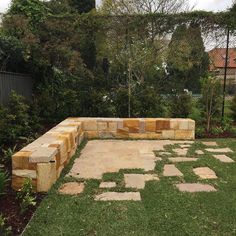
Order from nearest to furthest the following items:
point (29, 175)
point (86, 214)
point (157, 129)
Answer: point (86, 214) < point (29, 175) < point (157, 129)

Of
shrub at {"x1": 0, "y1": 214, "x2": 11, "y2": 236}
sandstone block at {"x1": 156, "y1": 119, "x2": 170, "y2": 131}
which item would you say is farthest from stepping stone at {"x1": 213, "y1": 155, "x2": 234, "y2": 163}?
shrub at {"x1": 0, "y1": 214, "x2": 11, "y2": 236}

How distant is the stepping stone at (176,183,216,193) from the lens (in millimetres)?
3896

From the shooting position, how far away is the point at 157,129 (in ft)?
23.8

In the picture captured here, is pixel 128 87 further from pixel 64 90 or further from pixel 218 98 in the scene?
pixel 218 98

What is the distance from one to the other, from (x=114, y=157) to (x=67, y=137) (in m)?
0.85

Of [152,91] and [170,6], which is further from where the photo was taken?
[170,6]

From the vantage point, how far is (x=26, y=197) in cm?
339

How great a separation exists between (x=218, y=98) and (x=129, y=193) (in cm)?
518

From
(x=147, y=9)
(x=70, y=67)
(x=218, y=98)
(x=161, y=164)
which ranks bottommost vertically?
(x=161, y=164)

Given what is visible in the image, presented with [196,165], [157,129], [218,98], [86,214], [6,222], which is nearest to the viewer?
[6,222]

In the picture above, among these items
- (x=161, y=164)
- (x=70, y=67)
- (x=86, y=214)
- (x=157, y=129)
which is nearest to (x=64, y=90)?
(x=70, y=67)

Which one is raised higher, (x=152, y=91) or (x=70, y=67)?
(x=70, y=67)

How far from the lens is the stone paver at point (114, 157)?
15.5 ft

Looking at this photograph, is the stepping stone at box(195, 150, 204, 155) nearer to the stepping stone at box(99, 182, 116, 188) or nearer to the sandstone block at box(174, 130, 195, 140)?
the sandstone block at box(174, 130, 195, 140)
